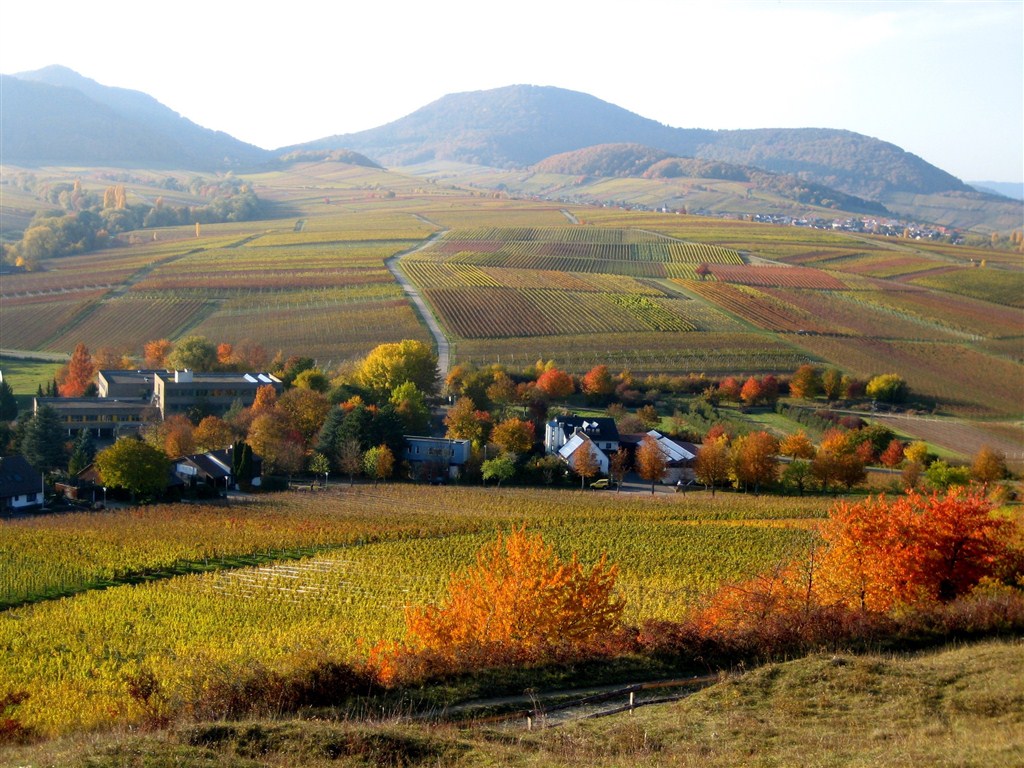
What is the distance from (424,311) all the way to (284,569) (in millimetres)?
39768

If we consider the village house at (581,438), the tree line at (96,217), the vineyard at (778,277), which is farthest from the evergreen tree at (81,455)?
the vineyard at (778,277)

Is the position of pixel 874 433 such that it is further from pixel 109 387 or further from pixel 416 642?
pixel 109 387

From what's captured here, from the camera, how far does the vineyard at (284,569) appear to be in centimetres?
1667

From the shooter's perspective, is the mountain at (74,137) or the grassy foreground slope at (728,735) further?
the mountain at (74,137)

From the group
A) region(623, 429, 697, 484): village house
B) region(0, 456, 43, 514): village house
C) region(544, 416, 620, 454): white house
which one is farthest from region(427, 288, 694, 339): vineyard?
region(0, 456, 43, 514): village house

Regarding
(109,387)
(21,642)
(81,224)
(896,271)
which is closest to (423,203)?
(81,224)

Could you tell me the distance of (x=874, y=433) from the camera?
4006 centimetres

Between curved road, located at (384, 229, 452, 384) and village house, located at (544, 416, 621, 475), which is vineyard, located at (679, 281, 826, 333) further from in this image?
village house, located at (544, 416, 621, 475)

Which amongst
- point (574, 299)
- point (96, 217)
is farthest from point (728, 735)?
point (96, 217)

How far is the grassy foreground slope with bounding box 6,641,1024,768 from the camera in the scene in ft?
32.1

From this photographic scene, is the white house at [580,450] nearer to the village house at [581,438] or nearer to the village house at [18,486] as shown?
the village house at [581,438]

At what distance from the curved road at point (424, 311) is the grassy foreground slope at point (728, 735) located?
36.4m

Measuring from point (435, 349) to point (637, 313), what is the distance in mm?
14984

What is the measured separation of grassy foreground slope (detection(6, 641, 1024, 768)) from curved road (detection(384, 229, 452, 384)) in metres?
36.4
